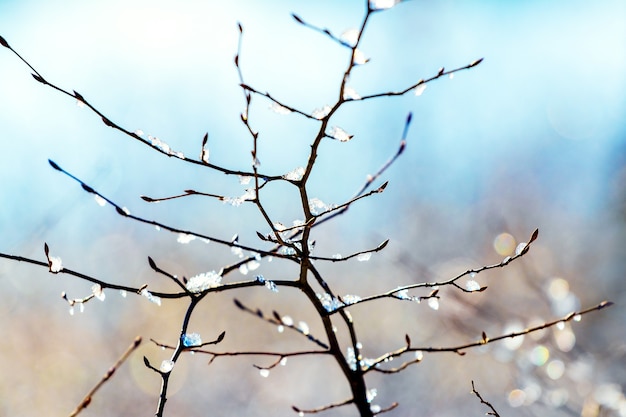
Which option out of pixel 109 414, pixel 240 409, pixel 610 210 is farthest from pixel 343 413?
pixel 610 210

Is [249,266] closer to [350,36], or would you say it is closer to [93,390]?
[93,390]

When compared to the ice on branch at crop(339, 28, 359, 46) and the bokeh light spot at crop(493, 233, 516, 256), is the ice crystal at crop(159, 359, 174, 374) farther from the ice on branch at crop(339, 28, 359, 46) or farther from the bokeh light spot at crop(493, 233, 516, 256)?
the bokeh light spot at crop(493, 233, 516, 256)

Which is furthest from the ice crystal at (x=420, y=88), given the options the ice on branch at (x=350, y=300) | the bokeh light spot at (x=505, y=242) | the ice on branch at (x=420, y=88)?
the bokeh light spot at (x=505, y=242)

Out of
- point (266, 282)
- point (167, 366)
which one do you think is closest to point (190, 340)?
point (167, 366)

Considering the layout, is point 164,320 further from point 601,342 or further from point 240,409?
point 601,342

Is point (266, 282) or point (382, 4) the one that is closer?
point (382, 4)

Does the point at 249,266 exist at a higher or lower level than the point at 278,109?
lower
